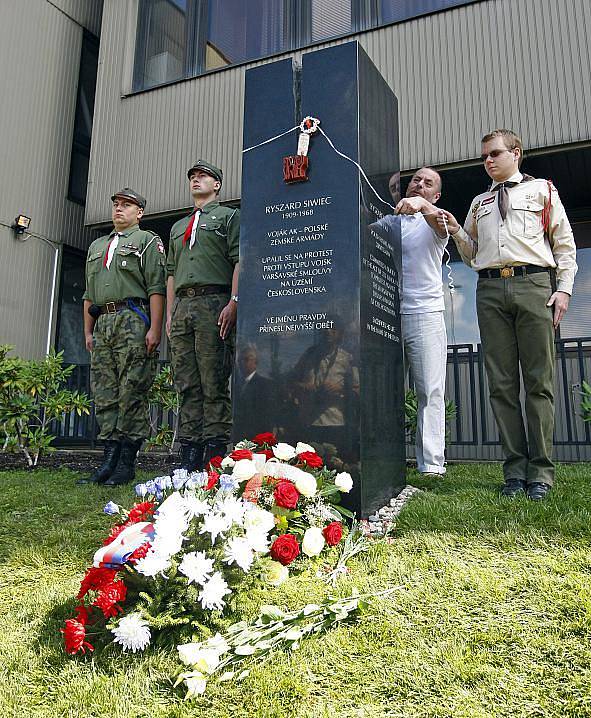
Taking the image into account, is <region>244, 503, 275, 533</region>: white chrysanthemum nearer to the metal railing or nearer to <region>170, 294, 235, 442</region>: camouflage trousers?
<region>170, 294, 235, 442</region>: camouflage trousers

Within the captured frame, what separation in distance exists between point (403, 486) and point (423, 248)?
5.28 feet

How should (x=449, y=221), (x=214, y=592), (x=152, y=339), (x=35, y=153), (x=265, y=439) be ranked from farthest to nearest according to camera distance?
1. (x=35, y=153)
2. (x=152, y=339)
3. (x=449, y=221)
4. (x=265, y=439)
5. (x=214, y=592)

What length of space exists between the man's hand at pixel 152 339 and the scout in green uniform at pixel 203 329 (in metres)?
0.26

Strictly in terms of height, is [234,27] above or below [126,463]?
above

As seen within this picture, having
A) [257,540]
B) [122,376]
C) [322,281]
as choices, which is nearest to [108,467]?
[122,376]

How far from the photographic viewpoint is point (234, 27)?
8.59m

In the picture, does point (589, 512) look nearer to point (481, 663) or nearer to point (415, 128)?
point (481, 663)

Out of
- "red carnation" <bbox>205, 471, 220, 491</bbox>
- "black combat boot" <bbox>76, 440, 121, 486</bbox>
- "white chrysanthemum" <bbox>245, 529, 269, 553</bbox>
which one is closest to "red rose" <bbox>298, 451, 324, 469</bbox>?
"red carnation" <bbox>205, 471, 220, 491</bbox>

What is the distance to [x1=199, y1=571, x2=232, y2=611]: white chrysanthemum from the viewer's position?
1.87m

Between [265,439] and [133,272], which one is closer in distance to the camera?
[265,439]

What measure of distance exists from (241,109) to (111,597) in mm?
7538

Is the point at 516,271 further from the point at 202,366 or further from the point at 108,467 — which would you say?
the point at 108,467

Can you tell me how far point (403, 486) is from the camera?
3.76 metres

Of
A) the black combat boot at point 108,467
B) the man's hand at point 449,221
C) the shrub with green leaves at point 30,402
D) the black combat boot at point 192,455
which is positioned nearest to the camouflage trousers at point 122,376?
the black combat boot at point 108,467
